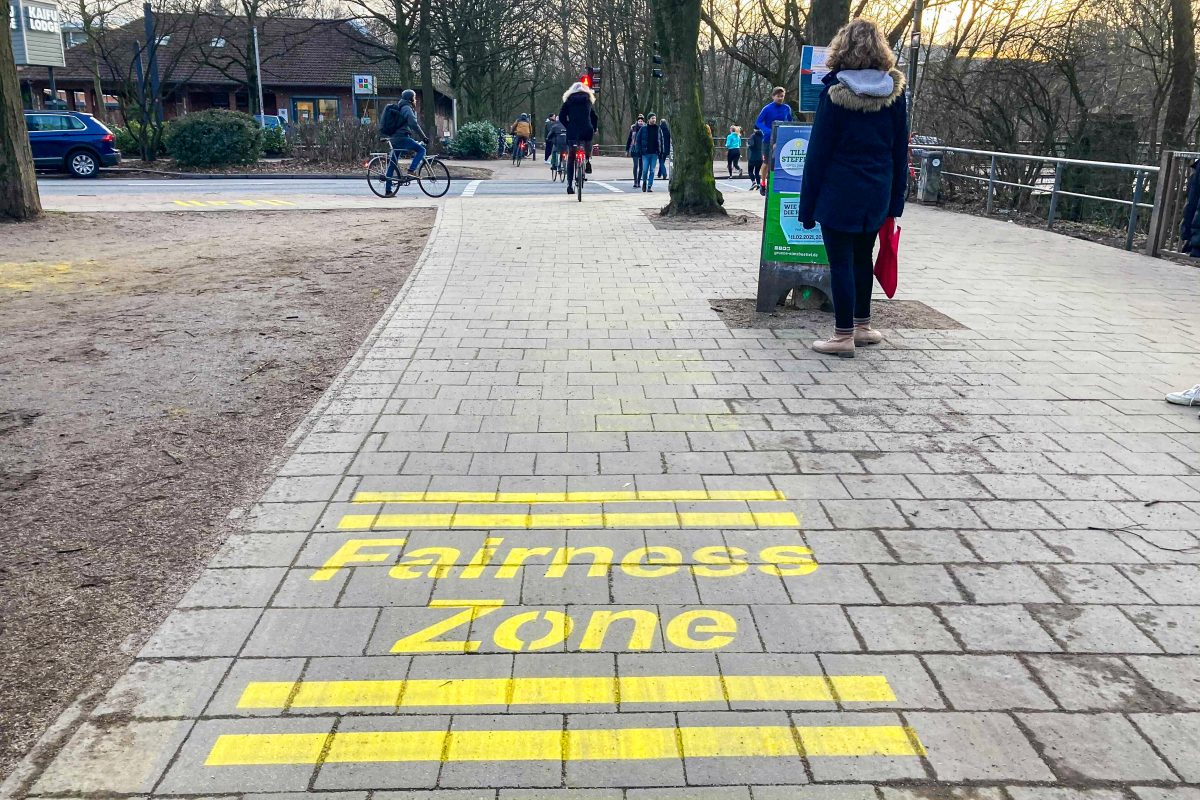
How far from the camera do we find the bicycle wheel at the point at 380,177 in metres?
19.1

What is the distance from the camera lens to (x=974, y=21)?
27516mm

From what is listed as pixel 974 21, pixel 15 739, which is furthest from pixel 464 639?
pixel 974 21

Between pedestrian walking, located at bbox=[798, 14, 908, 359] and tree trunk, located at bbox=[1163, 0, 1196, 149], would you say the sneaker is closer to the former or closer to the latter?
pedestrian walking, located at bbox=[798, 14, 908, 359]

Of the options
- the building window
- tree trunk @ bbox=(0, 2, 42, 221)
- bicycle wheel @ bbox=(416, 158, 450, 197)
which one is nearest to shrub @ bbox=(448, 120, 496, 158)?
bicycle wheel @ bbox=(416, 158, 450, 197)

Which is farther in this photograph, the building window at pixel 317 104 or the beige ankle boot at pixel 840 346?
the building window at pixel 317 104

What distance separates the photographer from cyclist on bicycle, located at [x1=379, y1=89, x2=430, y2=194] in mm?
17984

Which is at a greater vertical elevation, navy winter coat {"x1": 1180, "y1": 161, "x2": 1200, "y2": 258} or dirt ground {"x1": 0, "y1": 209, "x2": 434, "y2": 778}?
navy winter coat {"x1": 1180, "y1": 161, "x2": 1200, "y2": 258}

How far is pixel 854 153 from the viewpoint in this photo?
620cm

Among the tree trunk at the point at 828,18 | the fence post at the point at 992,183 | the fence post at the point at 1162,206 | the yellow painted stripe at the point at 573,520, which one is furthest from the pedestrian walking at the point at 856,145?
the fence post at the point at 992,183

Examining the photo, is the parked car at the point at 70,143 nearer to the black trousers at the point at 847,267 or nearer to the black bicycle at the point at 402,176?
the black bicycle at the point at 402,176

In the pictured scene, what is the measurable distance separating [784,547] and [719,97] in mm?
54970

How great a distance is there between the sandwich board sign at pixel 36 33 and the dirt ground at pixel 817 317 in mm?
27308

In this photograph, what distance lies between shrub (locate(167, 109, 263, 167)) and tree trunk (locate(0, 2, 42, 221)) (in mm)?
12711

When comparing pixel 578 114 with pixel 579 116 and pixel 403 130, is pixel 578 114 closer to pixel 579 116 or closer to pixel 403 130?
pixel 579 116
